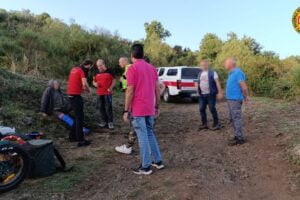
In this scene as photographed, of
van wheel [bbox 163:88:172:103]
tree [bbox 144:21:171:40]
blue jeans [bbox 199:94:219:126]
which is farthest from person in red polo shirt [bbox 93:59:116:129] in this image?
tree [bbox 144:21:171:40]

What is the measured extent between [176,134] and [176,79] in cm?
774

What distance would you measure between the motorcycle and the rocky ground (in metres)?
0.14

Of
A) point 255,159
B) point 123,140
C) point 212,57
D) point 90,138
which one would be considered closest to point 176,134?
point 123,140

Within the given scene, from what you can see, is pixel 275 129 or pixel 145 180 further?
pixel 275 129

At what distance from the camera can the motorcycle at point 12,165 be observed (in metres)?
5.44

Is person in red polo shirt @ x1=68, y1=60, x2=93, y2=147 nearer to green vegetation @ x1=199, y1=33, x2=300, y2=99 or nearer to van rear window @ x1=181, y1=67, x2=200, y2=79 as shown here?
van rear window @ x1=181, y1=67, x2=200, y2=79

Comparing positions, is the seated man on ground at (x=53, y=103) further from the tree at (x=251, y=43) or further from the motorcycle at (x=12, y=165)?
the tree at (x=251, y=43)

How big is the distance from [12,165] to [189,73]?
39.9ft

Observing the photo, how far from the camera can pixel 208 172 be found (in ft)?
20.0

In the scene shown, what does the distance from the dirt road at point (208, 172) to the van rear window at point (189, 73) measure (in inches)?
313

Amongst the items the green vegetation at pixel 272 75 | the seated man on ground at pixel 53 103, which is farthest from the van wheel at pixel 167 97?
the seated man on ground at pixel 53 103

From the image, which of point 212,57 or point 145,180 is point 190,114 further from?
point 212,57

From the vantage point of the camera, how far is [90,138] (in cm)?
889

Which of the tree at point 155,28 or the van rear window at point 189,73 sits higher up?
the tree at point 155,28
